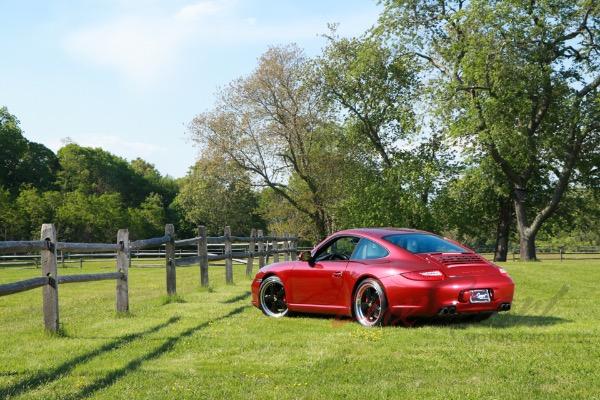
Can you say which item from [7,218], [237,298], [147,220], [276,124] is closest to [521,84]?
[276,124]

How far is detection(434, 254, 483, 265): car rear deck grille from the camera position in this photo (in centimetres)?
952

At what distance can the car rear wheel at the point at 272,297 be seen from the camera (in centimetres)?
1117

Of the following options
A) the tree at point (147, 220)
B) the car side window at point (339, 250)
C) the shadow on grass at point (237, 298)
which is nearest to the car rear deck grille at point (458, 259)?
the car side window at point (339, 250)

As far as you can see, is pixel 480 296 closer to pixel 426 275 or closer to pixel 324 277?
pixel 426 275

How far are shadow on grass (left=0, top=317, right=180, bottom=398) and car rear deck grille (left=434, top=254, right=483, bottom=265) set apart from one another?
380 cm

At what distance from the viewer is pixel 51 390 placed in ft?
19.4

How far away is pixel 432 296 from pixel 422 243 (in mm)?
1238

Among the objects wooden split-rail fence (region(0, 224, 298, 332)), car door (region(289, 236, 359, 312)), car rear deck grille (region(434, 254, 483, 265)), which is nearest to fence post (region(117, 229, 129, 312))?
wooden split-rail fence (region(0, 224, 298, 332))

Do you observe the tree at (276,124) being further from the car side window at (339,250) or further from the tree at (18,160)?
the tree at (18,160)

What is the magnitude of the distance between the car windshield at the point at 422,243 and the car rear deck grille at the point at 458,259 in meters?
0.22

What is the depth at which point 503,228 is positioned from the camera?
Answer: 172ft

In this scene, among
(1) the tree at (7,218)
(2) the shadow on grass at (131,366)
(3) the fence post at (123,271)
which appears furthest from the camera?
(1) the tree at (7,218)

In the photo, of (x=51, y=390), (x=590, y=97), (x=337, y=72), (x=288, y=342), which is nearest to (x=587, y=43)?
(x=590, y=97)

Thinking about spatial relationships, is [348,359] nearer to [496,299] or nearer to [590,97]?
[496,299]
